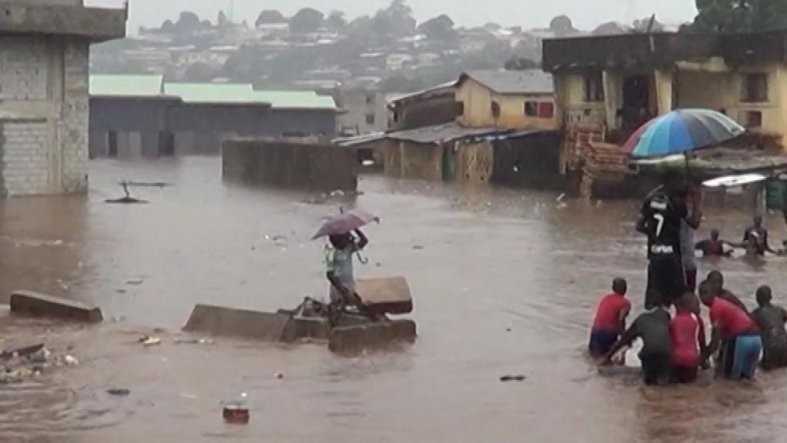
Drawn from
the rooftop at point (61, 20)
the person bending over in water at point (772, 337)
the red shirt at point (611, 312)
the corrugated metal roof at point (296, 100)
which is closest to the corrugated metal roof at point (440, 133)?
the rooftop at point (61, 20)

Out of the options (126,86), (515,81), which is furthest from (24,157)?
(126,86)

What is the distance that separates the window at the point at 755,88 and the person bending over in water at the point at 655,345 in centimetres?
3262

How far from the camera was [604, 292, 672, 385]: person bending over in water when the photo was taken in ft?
40.4

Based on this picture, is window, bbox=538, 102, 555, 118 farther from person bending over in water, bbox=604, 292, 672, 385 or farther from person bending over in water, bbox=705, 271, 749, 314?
person bending over in water, bbox=604, 292, 672, 385

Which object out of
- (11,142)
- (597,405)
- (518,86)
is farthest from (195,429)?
(518,86)

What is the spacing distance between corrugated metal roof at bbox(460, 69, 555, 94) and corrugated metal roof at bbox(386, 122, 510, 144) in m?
1.68

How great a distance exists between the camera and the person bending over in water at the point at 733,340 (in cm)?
1248

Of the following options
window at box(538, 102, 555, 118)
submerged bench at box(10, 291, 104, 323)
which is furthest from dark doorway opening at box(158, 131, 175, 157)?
submerged bench at box(10, 291, 104, 323)

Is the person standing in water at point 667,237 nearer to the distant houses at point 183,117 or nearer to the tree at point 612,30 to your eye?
the tree at point 612,30

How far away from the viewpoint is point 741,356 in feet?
41.1

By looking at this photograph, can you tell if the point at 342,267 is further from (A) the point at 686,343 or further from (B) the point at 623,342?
(A) the point at 686,343

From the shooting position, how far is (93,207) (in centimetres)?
3600

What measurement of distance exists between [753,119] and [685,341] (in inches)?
1298

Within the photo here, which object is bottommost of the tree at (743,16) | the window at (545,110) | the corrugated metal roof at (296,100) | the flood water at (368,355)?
the flood water at (368,355)
